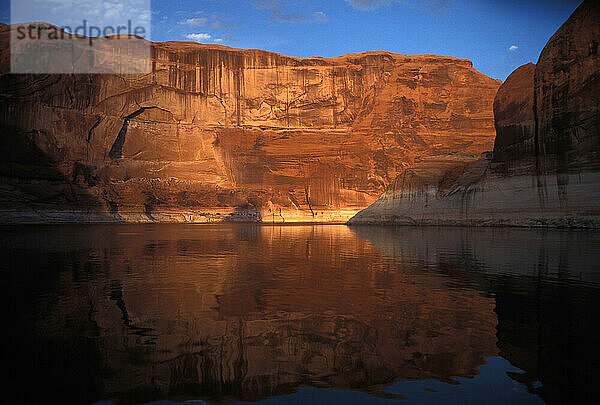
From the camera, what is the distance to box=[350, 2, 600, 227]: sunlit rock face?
1850 centimetres

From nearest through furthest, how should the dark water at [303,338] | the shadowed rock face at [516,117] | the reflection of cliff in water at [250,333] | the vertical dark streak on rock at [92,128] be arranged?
the dark water at [303,338] < the reflection of cliff in water at [250,333] < the shadowed rock face at [516,117] < the vertical dark streak on rock at [92,128]

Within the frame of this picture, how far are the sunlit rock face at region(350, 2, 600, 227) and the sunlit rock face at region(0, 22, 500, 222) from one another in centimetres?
2945

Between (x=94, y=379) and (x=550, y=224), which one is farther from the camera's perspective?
(x=550, y=224)

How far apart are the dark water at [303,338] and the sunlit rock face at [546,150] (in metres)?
15.7

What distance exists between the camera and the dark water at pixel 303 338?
2207mm

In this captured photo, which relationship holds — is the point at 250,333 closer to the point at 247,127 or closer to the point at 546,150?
the point at 546,150

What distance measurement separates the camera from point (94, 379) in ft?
7.64

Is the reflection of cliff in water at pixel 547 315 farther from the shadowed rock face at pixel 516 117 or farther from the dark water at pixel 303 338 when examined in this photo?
the shadowed rock face at pixel 516 117

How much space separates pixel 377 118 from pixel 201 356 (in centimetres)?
5768

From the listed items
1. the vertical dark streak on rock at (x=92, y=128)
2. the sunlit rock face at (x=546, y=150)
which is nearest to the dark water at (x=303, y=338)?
the sunlit rock face at (x=546, y=150)

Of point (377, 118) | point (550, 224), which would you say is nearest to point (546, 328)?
point (550, 224)

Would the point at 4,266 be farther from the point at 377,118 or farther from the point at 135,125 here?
the point at 377,118

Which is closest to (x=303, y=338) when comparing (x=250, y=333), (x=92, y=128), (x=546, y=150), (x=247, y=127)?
(x=250, y=333)

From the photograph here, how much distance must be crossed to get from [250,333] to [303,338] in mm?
470
